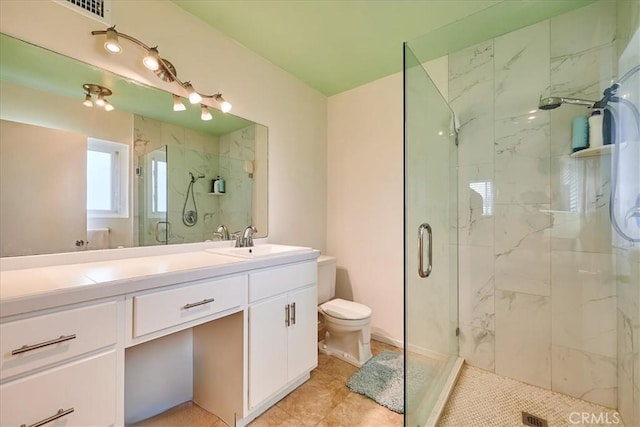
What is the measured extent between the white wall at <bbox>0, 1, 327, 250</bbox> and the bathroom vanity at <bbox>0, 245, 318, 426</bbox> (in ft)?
2.69

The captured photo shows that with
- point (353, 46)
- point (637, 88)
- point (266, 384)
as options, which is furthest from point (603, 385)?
point (353, 46)

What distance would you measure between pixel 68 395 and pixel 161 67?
156 cm

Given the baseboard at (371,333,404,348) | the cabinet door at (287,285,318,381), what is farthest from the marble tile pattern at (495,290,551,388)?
the cabinet door at (287,285,318,381)

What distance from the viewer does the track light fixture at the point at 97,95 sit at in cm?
134

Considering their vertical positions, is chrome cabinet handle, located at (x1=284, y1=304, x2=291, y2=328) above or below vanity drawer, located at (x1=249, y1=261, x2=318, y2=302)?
below

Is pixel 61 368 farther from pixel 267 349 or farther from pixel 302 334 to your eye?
pixel 302 334

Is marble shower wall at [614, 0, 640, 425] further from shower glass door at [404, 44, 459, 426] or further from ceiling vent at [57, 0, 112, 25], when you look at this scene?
ceiling vent at [57, 0, 112, 25]

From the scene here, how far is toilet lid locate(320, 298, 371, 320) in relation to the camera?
2.02 metres

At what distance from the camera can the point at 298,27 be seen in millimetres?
1800

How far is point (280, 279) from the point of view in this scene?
5.17 feet

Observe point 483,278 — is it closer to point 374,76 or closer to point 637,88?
point 637,88

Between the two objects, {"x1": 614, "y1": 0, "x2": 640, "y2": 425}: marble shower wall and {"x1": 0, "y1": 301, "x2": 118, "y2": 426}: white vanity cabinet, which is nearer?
{"x1": 0, "y1": 301, "x2": 118, "y2": 426}: white vanity cabinet

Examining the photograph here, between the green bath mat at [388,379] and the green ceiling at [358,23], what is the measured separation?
1.95 meters

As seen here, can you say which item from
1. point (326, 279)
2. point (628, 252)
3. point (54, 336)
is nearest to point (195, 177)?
point (54, 336)
